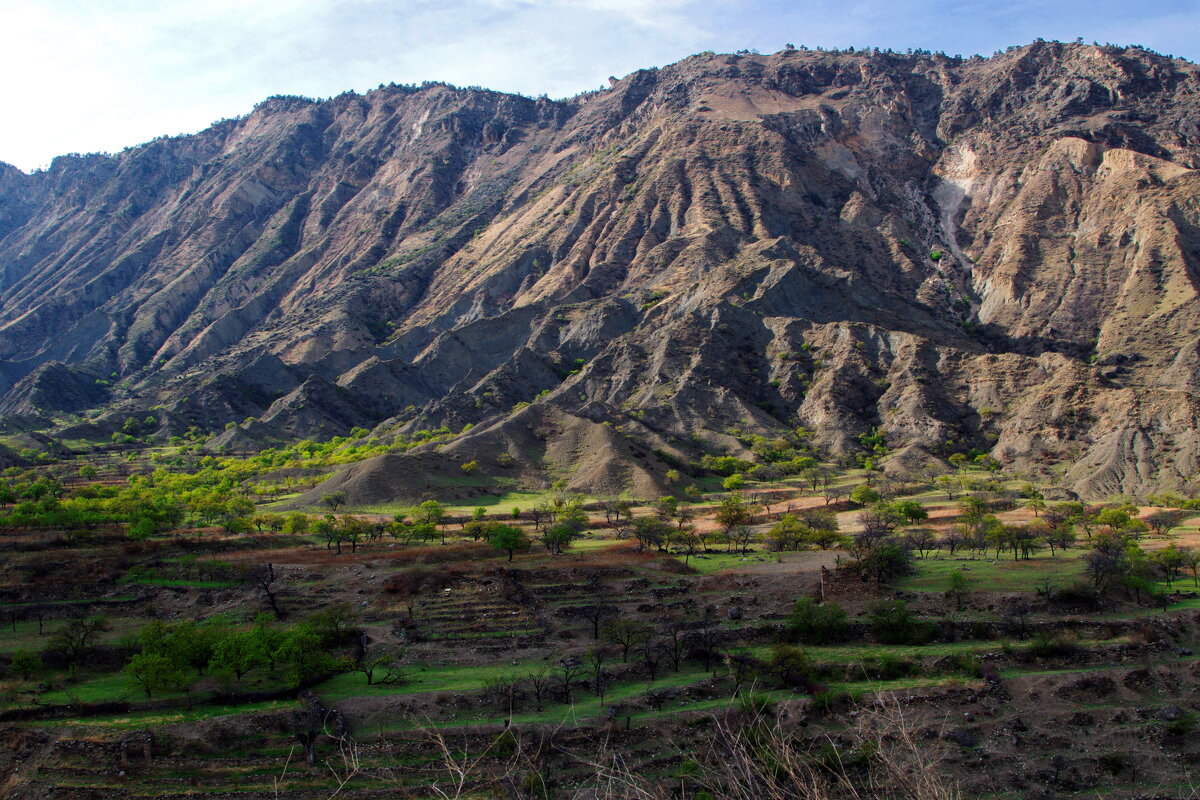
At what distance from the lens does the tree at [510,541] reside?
189 feet

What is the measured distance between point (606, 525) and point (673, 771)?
43.1m

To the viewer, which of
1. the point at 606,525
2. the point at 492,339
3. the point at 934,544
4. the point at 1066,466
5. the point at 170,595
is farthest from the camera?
the point at 492,339

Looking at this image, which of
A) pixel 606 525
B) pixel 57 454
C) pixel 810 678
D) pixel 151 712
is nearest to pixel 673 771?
pixel 810 678

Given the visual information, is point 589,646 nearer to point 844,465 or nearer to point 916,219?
point 844,465

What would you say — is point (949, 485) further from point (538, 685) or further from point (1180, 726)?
point (538, 685)

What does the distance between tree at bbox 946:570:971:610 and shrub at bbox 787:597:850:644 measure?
6.64 m

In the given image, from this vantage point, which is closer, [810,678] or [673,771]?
[673,771]

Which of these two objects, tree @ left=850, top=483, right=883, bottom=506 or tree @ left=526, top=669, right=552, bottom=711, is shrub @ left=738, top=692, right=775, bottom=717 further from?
tree @ left=850, top=483, right=883, bottom=506

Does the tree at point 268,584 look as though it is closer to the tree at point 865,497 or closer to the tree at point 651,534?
the tree at point 651,534

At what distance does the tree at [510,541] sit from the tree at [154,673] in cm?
2286

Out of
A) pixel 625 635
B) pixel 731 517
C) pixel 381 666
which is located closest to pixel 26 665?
pixel 381 666

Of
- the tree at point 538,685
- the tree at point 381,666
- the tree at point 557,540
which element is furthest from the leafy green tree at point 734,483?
the tree at point 538,685

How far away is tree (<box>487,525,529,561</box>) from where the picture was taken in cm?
5753

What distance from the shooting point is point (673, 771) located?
31.3m
